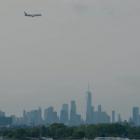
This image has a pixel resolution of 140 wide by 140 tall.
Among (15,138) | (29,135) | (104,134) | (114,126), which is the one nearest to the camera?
(15,138)

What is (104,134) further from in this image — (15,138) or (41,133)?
(15,138)

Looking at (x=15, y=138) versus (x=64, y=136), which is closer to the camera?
(x=15, y=138)

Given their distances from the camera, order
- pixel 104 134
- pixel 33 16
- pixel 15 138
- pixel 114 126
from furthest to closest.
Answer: pixel 114 126 → pixel 104 134 → pixel 15 138 → pixel 33 16

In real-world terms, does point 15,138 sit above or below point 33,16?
below

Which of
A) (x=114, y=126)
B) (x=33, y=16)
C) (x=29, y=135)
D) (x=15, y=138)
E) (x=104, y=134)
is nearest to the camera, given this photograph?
(x=33, y=16)

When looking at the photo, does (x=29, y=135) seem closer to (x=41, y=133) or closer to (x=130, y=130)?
(x=41, y=133)

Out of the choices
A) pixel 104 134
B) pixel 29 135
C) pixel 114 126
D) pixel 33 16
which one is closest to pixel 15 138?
pixel 29 135

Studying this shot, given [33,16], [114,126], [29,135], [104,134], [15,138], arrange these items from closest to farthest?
[33,16] < [15,138] < [29,135] < [104,134] < [114,126]
